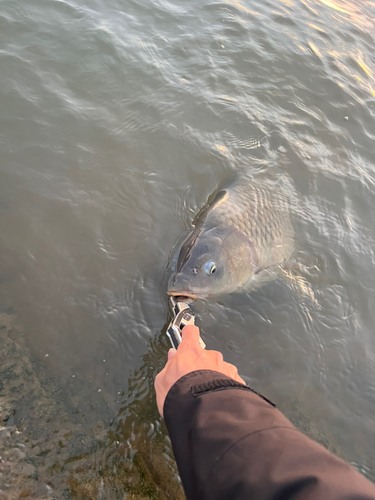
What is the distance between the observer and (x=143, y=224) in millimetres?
3932

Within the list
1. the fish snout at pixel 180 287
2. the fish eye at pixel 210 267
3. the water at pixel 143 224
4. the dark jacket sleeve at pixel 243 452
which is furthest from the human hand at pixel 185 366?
the fish eye at pixel 210 267

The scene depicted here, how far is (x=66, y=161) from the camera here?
13.7 ft

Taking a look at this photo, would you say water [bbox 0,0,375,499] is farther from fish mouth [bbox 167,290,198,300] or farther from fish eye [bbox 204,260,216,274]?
fish eye [bbox 204,260,216,274]

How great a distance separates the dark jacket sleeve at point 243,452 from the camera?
1.09m

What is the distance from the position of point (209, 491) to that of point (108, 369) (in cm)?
174

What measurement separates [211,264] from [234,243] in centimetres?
52

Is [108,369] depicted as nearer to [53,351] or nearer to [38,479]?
[53,351]

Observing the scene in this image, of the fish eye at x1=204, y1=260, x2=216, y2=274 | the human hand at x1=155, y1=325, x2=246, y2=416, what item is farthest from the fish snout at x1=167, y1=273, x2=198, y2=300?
the human hand at x1=155, y1=325, x2=246, y2=416

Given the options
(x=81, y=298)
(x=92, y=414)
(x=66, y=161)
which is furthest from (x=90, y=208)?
(x=92, y=414)

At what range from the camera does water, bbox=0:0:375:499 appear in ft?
8.41

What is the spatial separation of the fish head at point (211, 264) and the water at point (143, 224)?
22 cm

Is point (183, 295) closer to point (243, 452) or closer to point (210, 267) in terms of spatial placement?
point (210, 267)

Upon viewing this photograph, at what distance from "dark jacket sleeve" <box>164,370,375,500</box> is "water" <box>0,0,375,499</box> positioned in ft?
3.96

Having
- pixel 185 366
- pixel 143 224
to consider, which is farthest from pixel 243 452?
pixel 143 224
